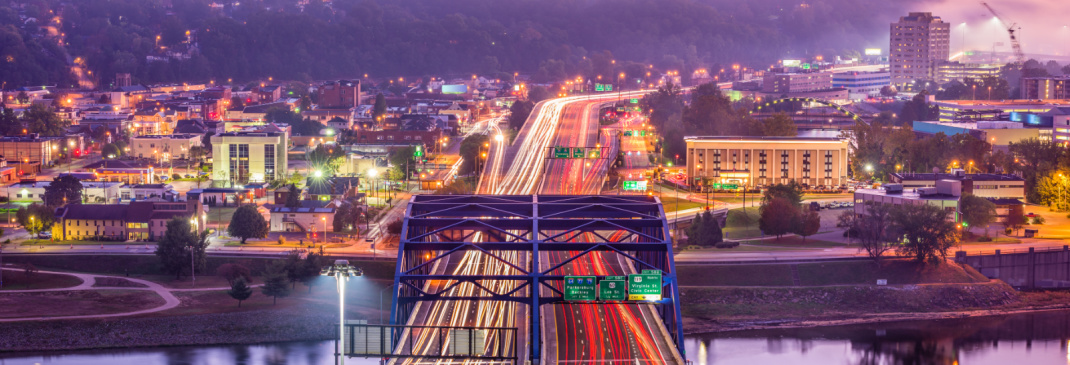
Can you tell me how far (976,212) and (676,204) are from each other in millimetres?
7331

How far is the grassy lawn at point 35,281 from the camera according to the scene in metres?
24.3

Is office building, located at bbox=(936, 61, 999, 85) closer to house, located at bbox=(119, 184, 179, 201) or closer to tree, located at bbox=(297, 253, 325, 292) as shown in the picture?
house, located at bbox=(119, 184, 179, 201)

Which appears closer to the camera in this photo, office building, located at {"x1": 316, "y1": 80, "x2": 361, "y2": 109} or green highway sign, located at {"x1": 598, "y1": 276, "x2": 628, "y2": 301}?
green highway sign, located at {"x1": 598, "y1": 276, "x2": 628, "y2": 301}

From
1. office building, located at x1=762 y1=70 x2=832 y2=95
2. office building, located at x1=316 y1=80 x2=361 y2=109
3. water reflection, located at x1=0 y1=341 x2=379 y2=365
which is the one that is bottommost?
water reflection, located at x1=0 y1=341 x2=379 y2=365

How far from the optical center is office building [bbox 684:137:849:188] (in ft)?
120

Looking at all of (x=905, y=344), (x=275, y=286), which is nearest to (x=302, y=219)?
(x=275, y=286)

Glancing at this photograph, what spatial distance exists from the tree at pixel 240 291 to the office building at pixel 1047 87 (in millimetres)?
51891

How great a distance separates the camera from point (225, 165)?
126 ft

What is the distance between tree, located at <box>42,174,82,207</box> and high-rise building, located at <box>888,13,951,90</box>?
6267 cm

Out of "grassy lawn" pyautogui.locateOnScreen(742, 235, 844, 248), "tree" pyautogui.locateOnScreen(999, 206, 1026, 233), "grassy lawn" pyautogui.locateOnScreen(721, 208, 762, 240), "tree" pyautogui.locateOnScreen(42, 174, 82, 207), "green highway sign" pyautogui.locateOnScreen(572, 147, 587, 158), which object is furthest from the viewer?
"tree" pyautogui.locateOnScreen(42, 174, 82, 207)

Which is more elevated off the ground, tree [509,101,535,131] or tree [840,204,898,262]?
tree [509,101,535,131]

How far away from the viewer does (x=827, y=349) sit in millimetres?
21516

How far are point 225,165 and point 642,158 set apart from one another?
13.4 metres

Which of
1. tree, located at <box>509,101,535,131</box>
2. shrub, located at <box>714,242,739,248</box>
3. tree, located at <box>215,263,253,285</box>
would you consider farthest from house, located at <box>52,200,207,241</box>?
tree, located at <box>509,101,535,131</box>
